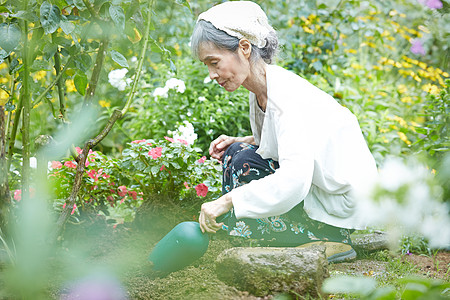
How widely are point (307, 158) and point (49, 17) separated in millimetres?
931

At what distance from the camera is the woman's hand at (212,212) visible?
1.56 metres

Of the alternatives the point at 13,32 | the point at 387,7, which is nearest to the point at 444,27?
the point at 387,7

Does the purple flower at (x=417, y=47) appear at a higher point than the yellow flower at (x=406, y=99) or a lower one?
higher

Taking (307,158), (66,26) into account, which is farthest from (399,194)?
(66,26)

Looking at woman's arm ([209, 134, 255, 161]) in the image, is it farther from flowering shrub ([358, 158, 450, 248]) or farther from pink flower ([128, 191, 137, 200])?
flowering shrub ([358, 158, 450, 248])

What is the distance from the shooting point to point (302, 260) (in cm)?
140

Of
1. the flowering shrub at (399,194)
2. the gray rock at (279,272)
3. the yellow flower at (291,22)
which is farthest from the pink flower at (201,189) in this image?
the yellow flower at (291,22)

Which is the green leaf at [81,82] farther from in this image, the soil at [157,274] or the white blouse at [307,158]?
the white blouse at [307,158]

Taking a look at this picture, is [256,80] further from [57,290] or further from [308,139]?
[57,290]

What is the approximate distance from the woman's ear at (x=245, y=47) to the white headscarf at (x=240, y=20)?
0.05 feet

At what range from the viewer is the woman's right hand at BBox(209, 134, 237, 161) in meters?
2.25

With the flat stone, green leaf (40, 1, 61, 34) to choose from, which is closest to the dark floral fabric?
the flat stone

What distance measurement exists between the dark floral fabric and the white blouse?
0.06 meters

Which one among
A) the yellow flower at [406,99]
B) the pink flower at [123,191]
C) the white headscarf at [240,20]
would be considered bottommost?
the yellow flower at [406,99]
